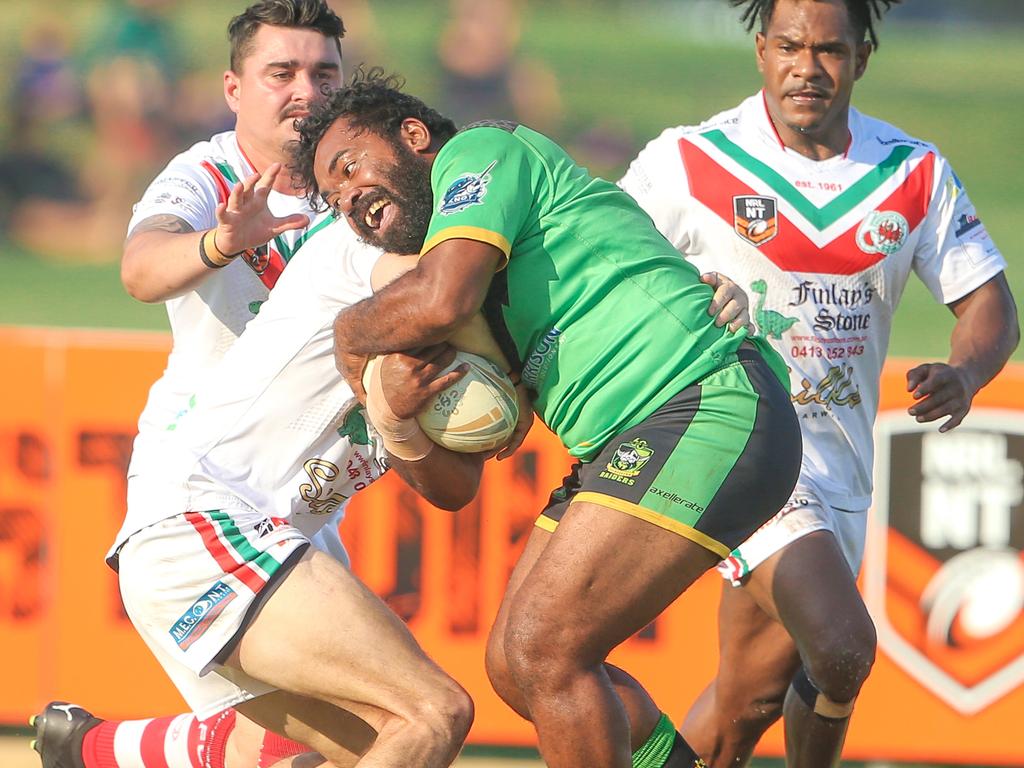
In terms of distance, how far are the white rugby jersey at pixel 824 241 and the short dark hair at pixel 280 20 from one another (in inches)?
45.6

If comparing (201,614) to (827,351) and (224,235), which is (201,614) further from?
(827,351)

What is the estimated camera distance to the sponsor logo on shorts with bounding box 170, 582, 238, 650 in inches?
151

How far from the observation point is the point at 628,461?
3.57 metres

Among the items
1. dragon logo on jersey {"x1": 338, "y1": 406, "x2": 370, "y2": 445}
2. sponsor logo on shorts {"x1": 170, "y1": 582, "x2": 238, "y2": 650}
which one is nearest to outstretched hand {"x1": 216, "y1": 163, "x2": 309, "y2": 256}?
dragon logo on jersey {"x1": 338, "y1": 406, "x2": 370, "y2": 445}

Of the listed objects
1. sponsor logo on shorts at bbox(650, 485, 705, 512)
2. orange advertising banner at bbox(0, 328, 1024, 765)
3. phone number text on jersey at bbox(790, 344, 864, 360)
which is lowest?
orange advertising banner at bbox(0, 328, 1024, 765)

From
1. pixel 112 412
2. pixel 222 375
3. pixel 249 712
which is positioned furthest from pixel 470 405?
pixel 112 412

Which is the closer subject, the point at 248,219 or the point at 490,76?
the point at 248,219

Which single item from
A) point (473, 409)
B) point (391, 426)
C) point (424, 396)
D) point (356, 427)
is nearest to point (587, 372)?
point (473, 409)

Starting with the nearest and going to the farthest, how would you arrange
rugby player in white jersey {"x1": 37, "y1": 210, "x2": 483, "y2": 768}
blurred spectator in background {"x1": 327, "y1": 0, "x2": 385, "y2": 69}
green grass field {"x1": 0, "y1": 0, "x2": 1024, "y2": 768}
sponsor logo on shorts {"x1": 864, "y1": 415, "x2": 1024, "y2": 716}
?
rugby player in white jersey {"x1": 37, "y1": 210, "x2": 483, "y2": 768} < sponsor logo on shorts {"x1": 864, "y1": 415, "x2": 1024, "y2": 716} < blurred spectator in background {"x1": 327, "y1": 0, "x2": 385, "y2": 69} < green grass field {"x1": 0, "y1": 0, "x2": 1024, "y2": 768}

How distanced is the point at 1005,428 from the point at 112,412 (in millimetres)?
3879

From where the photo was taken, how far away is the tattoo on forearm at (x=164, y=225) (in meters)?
4.50

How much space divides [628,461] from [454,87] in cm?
1229

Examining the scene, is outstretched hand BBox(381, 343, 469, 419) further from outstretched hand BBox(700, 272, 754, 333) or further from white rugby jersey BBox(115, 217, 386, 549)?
outstretched hand BBox(700, 272, 754, 333)

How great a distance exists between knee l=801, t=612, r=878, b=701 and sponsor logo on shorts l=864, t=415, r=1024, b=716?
5.77 ft
